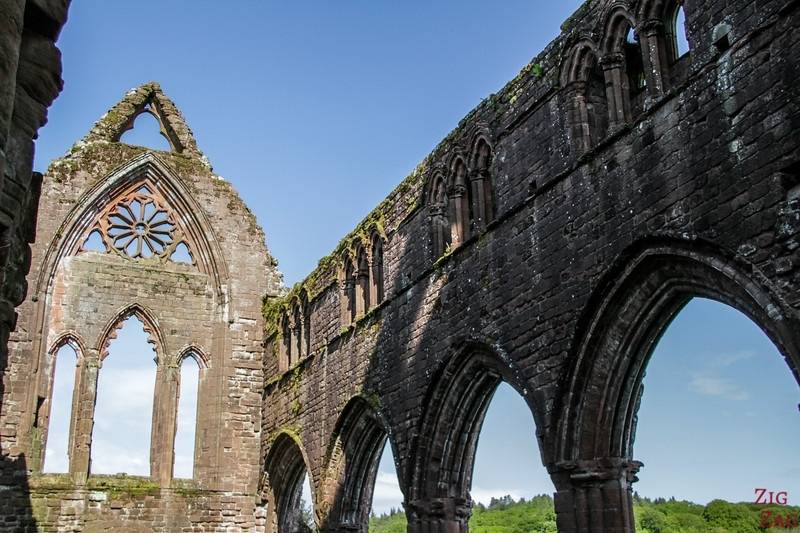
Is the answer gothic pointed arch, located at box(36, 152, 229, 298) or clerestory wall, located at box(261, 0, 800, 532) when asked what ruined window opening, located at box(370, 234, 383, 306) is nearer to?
clerestory wall, located at box(261, 0, 800, 532)

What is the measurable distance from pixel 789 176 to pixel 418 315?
5727 millimetres

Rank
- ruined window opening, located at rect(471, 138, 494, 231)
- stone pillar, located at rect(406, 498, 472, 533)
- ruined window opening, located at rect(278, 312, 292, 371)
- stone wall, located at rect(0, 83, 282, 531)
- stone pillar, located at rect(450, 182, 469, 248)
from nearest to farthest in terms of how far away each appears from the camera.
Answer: ruined window opening, located at rect(471, 138, 494, 231) → stone pillar, located at rect(406, 498, 472, 533) → stone pillar, located at rect(450, 182, 469, 248) → stone wall, located at rect(0, 83, 282, 531) → ruined window opening, located at rect(278, 312, 292, 371)

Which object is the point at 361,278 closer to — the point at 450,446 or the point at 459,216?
the point at 459,216

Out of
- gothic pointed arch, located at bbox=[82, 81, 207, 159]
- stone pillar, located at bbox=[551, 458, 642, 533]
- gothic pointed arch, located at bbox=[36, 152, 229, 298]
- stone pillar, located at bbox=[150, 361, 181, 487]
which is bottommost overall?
stone pillar, located at bbox=[551, 458, 642, 533]

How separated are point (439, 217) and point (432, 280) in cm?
80

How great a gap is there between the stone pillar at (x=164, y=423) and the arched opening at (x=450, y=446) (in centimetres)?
616

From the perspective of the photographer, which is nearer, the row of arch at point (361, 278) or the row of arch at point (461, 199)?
the row of arch at point (461, 199)

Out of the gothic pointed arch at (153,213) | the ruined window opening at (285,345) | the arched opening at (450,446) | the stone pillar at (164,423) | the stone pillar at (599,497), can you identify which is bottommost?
the stone pillar at (599,497)

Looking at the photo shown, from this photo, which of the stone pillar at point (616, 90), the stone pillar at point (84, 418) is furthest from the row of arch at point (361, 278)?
the stone pillar at point (616, 90)

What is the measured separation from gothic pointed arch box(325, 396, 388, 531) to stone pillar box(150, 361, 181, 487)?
3586mm

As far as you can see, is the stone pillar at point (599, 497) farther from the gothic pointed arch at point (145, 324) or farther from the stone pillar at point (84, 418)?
the gothic pointed arch at point (145, 324)

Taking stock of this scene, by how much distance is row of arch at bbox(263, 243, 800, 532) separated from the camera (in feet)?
22.4

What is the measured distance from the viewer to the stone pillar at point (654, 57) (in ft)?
25.3

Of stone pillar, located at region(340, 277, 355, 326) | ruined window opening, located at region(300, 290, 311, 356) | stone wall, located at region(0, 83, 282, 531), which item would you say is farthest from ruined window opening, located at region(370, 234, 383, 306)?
stone wall, located at region(0, 83, 282, 531)
